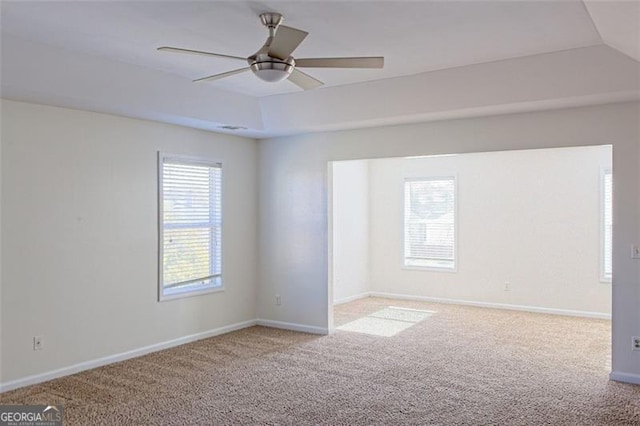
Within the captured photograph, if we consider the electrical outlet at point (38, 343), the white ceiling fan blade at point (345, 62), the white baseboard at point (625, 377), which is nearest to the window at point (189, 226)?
the electrical outlet at point (38, 343)


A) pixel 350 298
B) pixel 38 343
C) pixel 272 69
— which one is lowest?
pixel 350 298

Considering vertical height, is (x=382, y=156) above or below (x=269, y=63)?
below

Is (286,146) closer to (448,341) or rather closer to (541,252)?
(448,341)

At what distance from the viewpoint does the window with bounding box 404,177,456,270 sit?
8031 millimetres

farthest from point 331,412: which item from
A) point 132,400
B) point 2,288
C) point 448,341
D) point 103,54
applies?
point 103,54

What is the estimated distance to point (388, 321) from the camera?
672 centimetres

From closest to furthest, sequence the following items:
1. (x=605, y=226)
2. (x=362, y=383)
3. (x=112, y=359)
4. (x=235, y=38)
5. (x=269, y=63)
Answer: (x=269, y=63) → (x=235, y=38) → (x=362, y=383) → (x=112, y=359) → (x=605, y=226)

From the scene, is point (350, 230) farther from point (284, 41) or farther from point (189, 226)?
point (284, 41)

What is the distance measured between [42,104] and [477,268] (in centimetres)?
606

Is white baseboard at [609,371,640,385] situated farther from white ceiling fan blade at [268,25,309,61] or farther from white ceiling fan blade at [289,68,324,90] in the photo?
white ceiling fan blade at [268,25,309,61]

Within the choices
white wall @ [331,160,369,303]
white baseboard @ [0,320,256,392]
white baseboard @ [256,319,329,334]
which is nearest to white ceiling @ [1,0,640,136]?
white baseboard @ [0,320,256,392]

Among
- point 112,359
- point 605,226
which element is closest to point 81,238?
point 112,359

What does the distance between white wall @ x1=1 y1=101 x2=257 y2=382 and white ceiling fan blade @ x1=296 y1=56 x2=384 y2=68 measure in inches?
98.9

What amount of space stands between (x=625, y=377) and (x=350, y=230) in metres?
4.55
